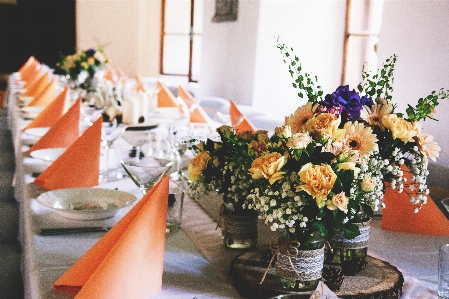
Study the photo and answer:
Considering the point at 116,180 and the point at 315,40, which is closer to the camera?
the point at 116,180

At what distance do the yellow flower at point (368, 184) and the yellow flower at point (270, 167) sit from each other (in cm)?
14

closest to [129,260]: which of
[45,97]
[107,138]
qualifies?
[107,138]

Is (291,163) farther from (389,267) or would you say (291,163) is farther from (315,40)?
(315,40)

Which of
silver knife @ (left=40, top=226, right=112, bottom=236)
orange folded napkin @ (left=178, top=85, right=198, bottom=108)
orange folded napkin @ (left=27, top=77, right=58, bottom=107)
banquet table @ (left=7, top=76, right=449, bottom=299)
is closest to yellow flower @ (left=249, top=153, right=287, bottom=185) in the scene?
banquet table @ (left=7, top=76, right=449, bottom=299)

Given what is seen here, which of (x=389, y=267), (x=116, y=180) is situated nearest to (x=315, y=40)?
(x=116, y=180)

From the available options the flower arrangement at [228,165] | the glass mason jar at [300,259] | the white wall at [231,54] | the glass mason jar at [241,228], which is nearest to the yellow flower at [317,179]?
the glass mason jar at [300,259]

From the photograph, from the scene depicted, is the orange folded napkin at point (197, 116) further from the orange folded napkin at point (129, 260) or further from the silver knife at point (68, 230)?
the orange folded napkin at point (129, 260)

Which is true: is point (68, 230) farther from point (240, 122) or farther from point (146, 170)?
point (240, 122)

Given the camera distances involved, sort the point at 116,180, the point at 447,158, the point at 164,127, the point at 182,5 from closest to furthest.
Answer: the point at 116,180
the point at 447,158
the point at 164,127
the point at 182,5

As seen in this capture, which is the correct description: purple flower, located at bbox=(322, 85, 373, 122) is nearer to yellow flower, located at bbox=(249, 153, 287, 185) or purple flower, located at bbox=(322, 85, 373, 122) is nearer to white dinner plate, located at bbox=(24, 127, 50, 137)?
yellow flower, located at bbox=(249, 153, 287, 185)

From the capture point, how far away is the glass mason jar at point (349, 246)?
1.18 meters

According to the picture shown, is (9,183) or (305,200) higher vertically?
(305,200)

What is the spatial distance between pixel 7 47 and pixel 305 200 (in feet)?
34.4

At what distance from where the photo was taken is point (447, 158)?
8.89ft
